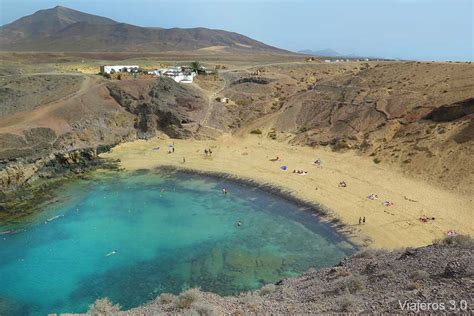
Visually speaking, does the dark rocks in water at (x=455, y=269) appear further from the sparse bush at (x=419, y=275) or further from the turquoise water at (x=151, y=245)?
the turquoise water at (x=151, y=245)

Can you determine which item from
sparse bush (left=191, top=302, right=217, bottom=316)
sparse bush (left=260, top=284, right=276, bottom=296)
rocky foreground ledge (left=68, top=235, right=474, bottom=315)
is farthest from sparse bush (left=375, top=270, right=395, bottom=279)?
sparse bush (left=191, top=302, right=217, bottom=316)

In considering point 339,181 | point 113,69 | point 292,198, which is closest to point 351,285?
point 292,198

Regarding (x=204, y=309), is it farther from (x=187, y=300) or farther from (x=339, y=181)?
(x=339, y=181)

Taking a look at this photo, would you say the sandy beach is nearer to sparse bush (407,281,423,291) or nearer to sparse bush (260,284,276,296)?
sparse bush (260,284,276,296)

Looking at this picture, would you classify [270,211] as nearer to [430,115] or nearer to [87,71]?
[430,115]

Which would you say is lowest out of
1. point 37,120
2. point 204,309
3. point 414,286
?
point 204,309

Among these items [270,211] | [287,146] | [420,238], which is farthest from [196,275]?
[287,146]
